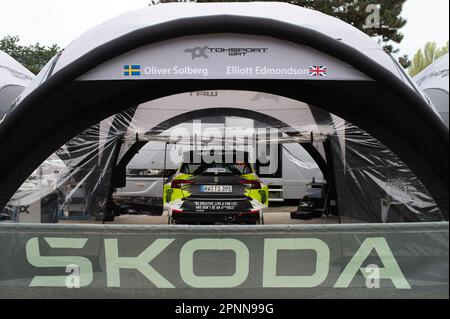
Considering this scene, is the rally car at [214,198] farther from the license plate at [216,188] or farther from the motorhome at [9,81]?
the motorhome at [9,81]

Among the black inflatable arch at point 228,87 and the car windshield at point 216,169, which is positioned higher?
the black inflatable arch at point 228,87

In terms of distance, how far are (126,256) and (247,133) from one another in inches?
316

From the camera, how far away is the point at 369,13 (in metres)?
22.1

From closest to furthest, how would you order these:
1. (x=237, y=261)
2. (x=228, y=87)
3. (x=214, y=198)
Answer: (x=237, y=261)
(x=228, y=87)
(x=214, y=198)

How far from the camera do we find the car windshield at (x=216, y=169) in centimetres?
1029

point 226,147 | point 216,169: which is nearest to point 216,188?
point 216,169

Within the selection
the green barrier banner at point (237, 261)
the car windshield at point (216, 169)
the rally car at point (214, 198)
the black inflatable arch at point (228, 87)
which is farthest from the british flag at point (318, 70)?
the car windshield at point (216, 169)

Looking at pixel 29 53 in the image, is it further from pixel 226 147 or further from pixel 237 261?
pixel 237 261

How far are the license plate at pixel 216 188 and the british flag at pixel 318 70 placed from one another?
4.78 metres

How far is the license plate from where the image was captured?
395 inches

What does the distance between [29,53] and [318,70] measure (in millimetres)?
41157

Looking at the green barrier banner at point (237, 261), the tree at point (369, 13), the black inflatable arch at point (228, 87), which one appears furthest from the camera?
the tree at point (369, 13)

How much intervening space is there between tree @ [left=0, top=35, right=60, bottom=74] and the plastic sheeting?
101ft

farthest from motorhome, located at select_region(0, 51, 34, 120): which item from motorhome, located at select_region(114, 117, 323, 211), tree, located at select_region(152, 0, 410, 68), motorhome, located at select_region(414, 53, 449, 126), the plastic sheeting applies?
tree, located at select_region(152, 0, 410, 68)
